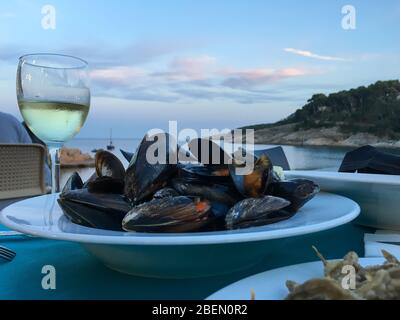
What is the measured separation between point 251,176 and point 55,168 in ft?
1.09

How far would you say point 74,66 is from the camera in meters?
0.63

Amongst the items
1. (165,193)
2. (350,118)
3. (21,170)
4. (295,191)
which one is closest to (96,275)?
(165,193)

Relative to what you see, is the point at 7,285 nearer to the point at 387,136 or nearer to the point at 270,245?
the point at 270,245

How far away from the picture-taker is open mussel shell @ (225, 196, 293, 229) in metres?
0.37

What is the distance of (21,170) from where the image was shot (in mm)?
2076

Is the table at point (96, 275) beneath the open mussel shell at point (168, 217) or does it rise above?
beneath

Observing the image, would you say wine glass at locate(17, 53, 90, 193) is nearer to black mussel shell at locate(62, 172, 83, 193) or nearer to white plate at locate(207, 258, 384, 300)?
black mussel shell at locate(62, 172, 83, 193)

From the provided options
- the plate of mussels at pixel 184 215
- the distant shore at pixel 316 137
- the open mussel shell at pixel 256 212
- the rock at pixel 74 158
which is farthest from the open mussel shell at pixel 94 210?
the rock at pixel 74 158

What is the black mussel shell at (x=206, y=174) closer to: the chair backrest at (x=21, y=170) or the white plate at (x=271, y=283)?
the white plate at (x=271, y=283)

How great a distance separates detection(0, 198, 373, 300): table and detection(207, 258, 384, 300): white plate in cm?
9

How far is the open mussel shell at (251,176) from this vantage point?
417 millimetres

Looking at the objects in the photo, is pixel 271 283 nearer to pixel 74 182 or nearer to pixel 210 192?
pixel 210 192

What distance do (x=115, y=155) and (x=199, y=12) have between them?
3.48 ft
